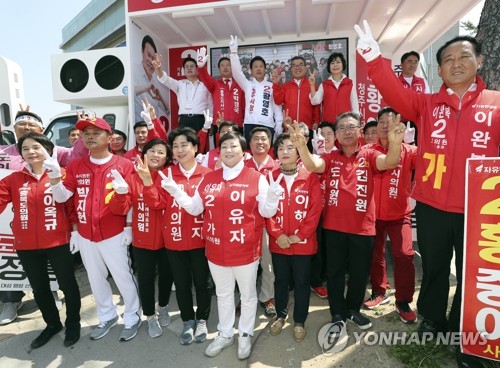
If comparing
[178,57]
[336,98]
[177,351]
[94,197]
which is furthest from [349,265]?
[178,57]

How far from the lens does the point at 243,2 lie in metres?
3.81

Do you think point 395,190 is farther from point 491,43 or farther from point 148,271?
point 148,271

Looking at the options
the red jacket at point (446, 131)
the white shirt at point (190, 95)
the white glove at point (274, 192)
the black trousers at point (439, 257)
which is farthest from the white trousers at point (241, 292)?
the white shirt at point (190, 95)

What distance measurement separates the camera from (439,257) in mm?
2326

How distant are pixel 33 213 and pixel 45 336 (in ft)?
3.73

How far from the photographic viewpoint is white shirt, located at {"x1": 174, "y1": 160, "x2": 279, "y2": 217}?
244 cm

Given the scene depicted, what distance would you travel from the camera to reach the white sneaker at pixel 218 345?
260 cm

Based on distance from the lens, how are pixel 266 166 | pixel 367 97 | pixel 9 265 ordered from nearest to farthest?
pixel 266 166, pixel 9 265, pixel 367 97

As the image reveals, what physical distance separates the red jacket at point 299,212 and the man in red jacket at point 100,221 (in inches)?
53.6

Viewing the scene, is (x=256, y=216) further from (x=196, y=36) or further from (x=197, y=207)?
(x=196, y=36)

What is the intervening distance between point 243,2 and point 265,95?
45.1 inches

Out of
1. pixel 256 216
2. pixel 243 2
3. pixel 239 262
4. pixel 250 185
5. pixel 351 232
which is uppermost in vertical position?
pixel 243 2

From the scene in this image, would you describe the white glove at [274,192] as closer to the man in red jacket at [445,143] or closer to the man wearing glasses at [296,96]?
the man in red jacket at [445,143]

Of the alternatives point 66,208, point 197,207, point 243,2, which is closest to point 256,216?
point 197,207
